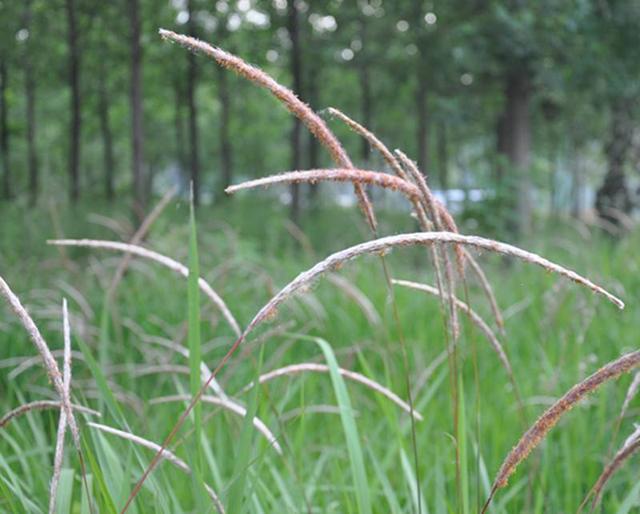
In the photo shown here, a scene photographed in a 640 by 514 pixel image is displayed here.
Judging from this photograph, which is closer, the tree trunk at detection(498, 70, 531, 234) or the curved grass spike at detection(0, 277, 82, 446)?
the curved grass spike at detection(0, 277, 82, 446)

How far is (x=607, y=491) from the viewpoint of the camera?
232cm

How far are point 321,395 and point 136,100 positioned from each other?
25.5 ft

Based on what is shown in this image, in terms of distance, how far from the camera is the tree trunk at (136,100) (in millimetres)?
10000

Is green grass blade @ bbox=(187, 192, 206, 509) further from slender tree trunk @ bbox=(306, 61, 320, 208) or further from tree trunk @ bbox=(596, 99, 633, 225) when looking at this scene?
slender tree trunk @ bbox=(306, 61, 320, 208)

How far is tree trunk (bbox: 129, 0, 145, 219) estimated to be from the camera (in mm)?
10000

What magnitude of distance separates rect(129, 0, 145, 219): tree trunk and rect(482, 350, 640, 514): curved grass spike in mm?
9302

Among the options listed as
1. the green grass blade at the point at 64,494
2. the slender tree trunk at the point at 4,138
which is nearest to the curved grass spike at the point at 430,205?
the green grass blade at the point at 64,494

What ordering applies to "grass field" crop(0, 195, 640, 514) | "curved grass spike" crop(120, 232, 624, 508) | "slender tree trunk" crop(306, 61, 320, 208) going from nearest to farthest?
1. "curved grass spike" crop(120, 232, 624, 508)
2. "grass field" crop(0, 195, 640, 514)
3. "slender tree trunk" crop(306, 61, 320, 208)

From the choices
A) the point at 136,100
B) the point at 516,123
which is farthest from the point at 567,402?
the point at 516,123

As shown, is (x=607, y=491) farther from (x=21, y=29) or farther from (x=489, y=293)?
(x=21, y=29)

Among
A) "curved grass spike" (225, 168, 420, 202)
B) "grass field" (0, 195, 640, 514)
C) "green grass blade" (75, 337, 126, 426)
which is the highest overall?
"curved grass spike" (225, 168, 420, 202)

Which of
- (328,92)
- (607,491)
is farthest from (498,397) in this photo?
(328,92)

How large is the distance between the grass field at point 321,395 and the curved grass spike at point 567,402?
0.25 m

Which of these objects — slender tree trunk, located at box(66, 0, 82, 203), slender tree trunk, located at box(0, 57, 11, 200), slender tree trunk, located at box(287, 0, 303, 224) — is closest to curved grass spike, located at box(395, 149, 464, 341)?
slender tree trunk, located at box(66, 0, 82, 203)
